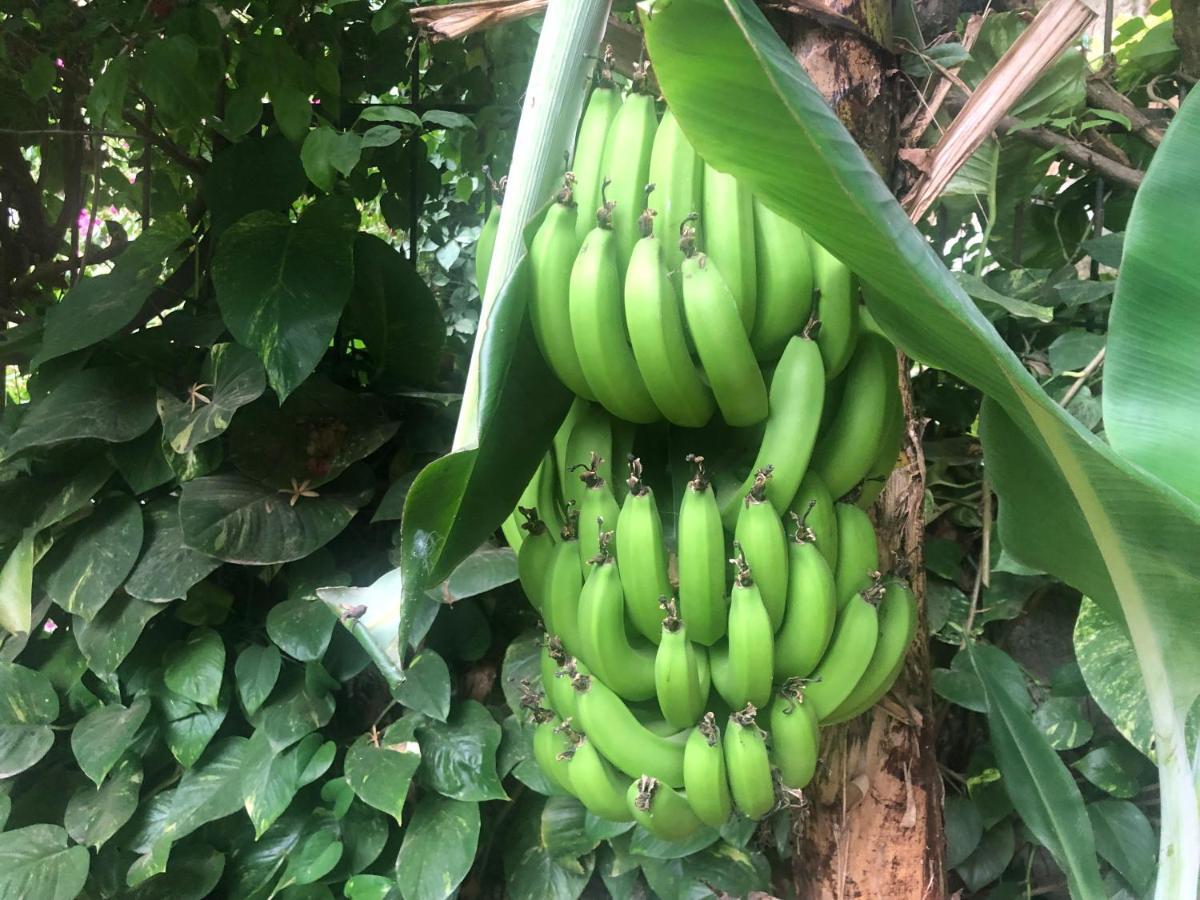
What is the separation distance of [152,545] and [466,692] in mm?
420

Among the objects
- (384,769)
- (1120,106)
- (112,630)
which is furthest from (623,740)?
(1120,106)

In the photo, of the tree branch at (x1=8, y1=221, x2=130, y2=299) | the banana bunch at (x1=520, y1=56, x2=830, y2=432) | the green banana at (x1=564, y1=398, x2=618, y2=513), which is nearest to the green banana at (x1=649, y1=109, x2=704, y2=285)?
the banana bunch at (x1=520, y1=56, x2=830, y2=432)

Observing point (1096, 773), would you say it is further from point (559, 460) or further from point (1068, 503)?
point (559, 460)

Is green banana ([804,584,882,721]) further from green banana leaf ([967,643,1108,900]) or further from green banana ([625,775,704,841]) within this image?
green banana leaf ([967,643,1108,900])

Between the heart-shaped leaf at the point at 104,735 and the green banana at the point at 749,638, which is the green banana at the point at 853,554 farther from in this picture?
the heart-shaped leaf at the point at 104,735

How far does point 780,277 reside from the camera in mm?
407

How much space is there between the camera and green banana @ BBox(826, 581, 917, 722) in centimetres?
45

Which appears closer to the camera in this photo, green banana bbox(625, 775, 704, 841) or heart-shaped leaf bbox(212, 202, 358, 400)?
green banana bbox(625, 775, 704, 841)

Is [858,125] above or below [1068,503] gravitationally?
above

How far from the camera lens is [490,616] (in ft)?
3.05

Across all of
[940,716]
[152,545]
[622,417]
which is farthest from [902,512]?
[152,545]

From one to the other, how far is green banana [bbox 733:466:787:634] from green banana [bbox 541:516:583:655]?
0.10 m

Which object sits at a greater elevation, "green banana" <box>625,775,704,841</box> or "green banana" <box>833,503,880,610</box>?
"green banana" <box>833,503,880,610</box>

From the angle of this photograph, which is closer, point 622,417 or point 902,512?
point 622,417
